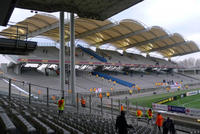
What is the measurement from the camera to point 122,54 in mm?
56156

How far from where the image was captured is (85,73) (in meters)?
43.4

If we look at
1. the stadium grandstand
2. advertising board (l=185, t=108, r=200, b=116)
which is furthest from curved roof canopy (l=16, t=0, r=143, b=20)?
advertising board (l=185, t=108, r=200, b=116)

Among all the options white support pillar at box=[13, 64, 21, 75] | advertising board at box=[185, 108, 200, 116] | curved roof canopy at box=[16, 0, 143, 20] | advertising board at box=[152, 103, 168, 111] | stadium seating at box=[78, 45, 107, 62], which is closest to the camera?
curved roof canopy at box=[16, 0, 143, 20]

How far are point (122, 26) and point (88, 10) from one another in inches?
1006

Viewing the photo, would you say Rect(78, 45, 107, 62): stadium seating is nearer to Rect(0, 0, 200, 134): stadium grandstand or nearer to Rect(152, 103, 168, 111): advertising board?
Rect(0, 0, 200, 134): stadium grandstand

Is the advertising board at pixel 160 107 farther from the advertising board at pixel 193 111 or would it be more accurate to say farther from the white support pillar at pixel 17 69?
the white support pillar at pixel 17 69

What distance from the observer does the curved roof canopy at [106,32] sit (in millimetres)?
31359

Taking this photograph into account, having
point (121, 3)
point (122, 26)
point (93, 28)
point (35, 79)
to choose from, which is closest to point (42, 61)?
point (35, 79)

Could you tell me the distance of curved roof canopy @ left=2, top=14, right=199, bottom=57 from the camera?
31.4 m

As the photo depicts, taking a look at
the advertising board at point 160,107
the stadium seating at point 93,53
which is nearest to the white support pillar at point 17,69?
the stadium seating at point 93,53

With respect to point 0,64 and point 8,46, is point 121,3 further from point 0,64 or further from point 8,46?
point 0,64

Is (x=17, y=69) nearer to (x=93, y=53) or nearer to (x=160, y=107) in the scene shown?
(x=93, y=53)

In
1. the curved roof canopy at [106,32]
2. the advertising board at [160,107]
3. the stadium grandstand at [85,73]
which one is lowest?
the advertising board at [160,107]

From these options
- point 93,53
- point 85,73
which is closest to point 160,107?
point 85,73
